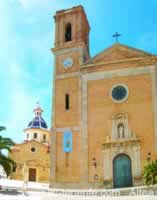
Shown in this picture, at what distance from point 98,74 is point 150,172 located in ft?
31.7

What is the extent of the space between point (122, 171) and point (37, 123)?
27309mm

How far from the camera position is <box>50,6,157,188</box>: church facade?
22.7m

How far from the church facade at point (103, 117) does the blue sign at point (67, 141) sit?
0.22 ft

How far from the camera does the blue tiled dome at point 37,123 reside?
48.2 meters

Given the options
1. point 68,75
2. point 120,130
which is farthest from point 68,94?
point 120,130

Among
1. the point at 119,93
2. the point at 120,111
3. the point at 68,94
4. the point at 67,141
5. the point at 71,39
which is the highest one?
the point at 71,39

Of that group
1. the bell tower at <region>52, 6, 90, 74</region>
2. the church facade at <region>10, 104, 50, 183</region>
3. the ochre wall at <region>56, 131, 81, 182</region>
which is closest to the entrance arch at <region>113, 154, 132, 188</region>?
the ochre wall at <region>56, 131, 81, 182</region>

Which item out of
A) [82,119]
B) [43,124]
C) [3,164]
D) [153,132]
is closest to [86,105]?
[82,119]

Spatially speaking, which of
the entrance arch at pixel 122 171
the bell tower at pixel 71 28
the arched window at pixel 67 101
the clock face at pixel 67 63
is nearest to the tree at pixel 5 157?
the arched window at pixel 67 101

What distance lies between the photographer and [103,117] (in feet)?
78.9

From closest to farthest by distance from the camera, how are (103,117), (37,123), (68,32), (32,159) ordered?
(103,117), (68,32), (32,159), (37,123)

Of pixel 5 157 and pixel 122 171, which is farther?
pixel 122 171

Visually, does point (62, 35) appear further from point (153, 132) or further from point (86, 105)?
point (153, 132)

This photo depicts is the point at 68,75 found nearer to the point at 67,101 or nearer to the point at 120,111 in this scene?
the point at 67,101
